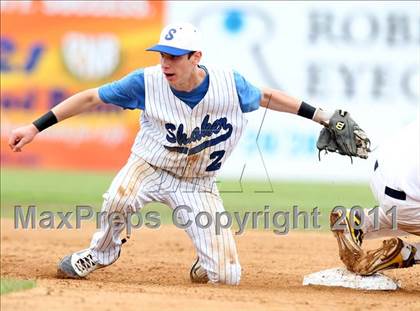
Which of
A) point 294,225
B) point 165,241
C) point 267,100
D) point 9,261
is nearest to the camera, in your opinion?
point 267,100

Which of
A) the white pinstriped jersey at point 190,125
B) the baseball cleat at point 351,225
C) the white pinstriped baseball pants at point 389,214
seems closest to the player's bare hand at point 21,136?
the white pinstriped jersey at point 190,125

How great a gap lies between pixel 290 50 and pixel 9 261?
8.12 meters

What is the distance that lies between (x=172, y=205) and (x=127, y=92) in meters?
0.91

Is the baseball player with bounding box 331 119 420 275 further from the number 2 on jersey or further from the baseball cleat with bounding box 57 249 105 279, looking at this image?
the baseball cleat with bounding box 57 249 105 279

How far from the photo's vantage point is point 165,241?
32.4 feet

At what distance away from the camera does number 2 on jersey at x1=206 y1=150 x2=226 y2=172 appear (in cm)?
689

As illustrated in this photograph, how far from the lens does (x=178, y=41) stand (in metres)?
6.45

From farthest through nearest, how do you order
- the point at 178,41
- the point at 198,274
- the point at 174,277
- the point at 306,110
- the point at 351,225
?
1. the point at 174,277
2. the point at 198,274
3. the point at 351,225
4. the point at 306,110
5. the point at 178,41

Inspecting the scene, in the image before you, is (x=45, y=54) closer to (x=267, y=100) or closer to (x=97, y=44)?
(x=97, y=44)

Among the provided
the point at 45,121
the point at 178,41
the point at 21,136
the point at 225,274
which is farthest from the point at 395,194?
the point at 21,136

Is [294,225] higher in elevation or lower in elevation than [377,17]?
lower

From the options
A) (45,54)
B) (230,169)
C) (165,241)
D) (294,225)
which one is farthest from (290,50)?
(165,241)

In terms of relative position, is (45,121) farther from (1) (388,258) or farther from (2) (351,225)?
(1) (388,258)

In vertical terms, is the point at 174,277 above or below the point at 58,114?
below
